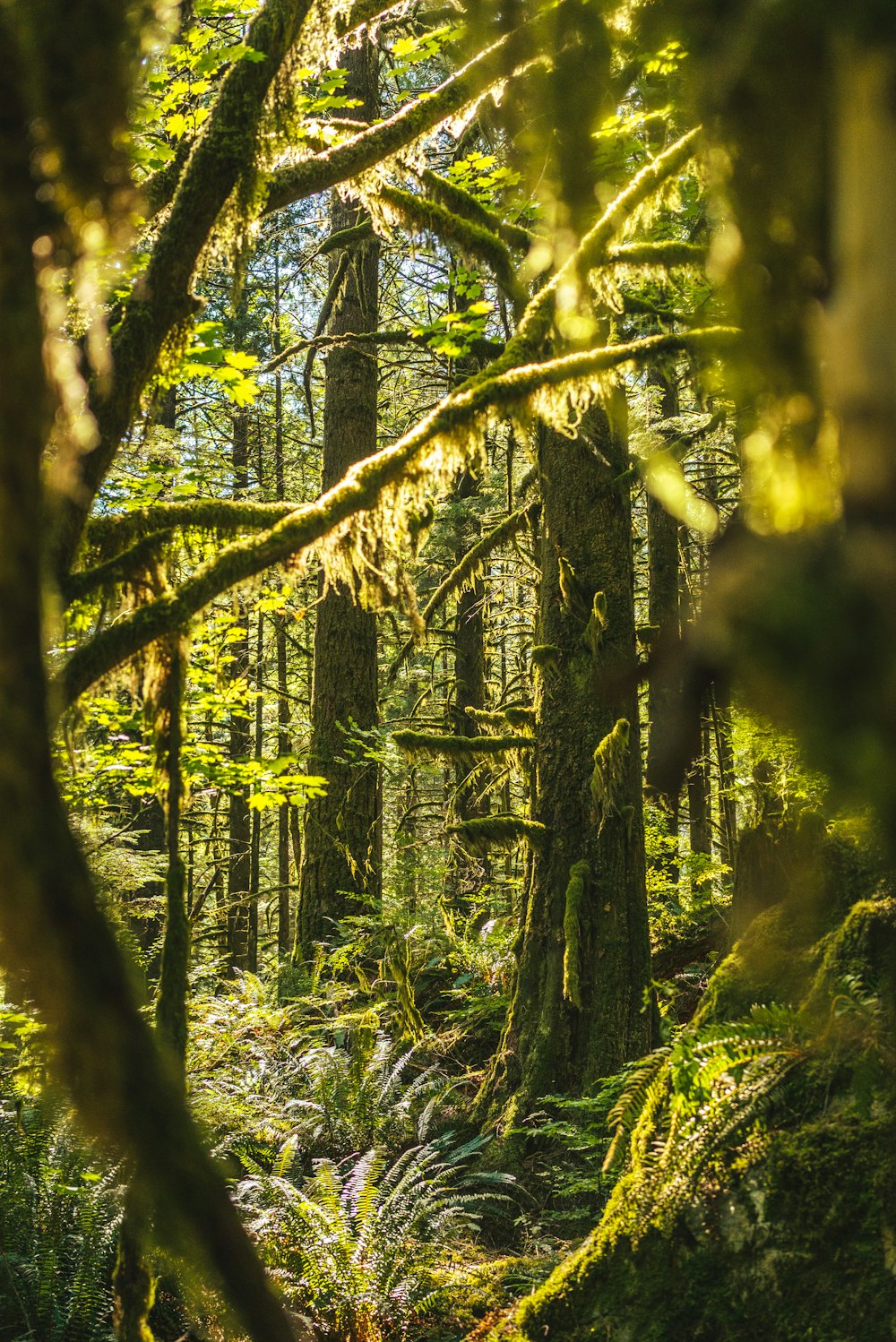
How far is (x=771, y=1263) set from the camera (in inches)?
104

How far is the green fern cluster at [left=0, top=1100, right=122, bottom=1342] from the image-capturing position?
164 inches

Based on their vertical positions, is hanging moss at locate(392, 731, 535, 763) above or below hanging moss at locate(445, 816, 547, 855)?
above

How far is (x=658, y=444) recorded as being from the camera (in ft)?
21.6

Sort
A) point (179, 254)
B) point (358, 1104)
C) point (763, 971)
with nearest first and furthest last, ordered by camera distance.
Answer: point (763, 971)
point (179, 254)
point (358, 1104)

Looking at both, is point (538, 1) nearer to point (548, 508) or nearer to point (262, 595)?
point (548, 508)

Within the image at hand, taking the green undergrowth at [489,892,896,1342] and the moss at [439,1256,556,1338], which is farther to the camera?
the moss at [439,1256,556,1338]

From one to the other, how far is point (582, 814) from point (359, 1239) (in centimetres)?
299

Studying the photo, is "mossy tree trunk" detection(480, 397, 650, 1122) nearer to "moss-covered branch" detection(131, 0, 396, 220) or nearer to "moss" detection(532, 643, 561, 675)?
"moss" detection(532, 643, 561, 675)

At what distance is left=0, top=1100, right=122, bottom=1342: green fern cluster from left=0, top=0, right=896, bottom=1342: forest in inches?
1.2

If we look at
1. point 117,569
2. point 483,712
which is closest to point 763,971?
point 117,569

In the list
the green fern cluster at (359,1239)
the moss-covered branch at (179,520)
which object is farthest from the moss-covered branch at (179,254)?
the green fern cluster at (359,1239)

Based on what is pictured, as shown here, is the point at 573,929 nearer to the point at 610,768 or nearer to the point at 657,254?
the point at 610,768

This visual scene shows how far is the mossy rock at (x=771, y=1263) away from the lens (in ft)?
8.16

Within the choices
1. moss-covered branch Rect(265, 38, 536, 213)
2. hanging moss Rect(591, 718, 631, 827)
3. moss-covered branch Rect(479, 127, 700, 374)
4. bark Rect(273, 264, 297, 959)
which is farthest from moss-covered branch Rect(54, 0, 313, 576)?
bark Rect(273, 264, 297, 959)
